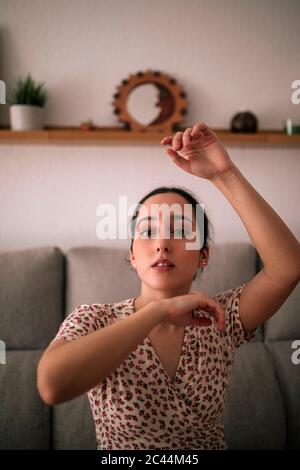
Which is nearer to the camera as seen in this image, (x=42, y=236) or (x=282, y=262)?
(x=282, y=262)

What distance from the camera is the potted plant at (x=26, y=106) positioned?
3.69 ft

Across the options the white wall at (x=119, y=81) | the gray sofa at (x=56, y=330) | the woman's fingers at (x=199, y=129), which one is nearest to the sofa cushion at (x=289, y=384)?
the gray sofa at (x=56, y=330)

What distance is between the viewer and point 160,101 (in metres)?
1.20

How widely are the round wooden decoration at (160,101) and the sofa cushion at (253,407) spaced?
765mm

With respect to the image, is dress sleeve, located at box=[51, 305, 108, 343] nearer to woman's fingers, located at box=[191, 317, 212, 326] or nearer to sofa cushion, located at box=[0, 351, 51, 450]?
woman's fingers, located at box=[191, 317, 212, 326]

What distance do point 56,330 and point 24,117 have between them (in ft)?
2.20

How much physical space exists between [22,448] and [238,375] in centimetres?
57

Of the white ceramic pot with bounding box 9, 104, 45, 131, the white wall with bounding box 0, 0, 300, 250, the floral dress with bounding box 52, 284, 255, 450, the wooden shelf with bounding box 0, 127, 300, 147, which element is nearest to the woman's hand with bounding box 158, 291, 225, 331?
the floral dress with bounding box 52, 284, 255, 450

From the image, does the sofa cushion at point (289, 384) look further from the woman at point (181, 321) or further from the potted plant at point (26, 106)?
the potted plant at point (26, 106)

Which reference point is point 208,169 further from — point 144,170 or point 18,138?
point 18,138

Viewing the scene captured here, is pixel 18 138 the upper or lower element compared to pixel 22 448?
upper
